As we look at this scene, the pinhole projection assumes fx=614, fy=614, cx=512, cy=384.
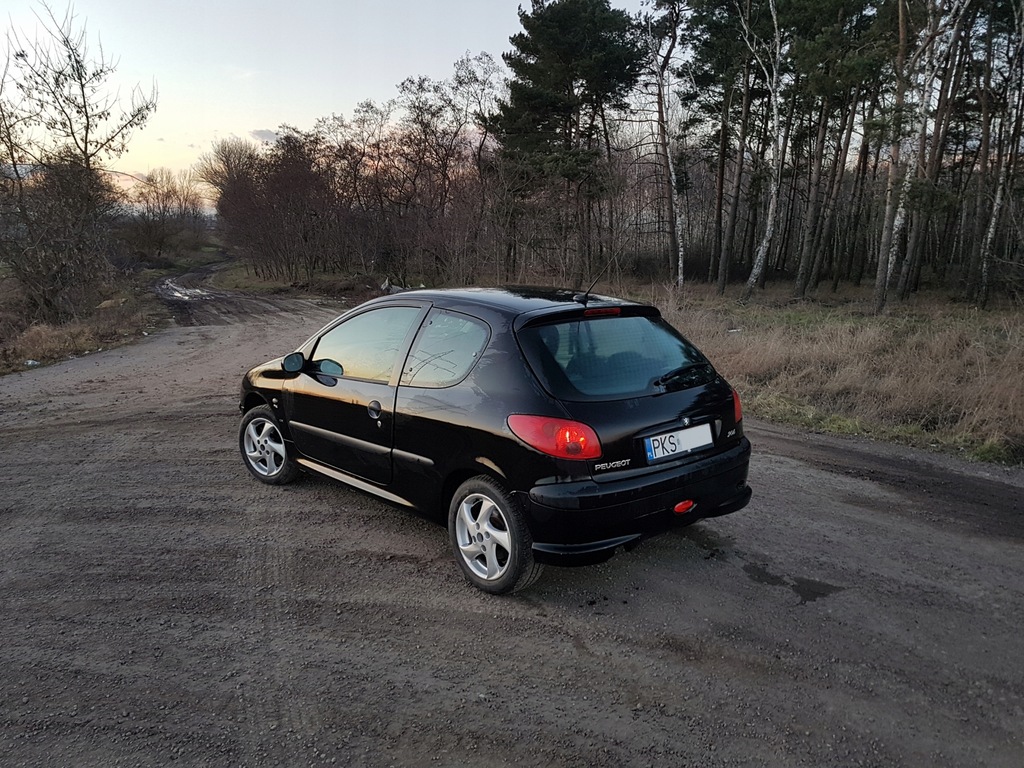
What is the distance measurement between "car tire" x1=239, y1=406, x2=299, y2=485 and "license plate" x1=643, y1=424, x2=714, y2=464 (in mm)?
2890

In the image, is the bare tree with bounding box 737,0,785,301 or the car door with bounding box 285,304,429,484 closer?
the car door with bounding box 285,304,429,484

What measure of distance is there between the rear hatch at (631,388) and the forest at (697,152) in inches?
433

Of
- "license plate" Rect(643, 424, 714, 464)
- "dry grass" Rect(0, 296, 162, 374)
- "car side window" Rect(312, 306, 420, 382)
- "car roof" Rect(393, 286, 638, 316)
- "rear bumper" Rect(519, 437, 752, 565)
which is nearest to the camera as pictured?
"rear bumper" Rect(519, 437, 752, 565)

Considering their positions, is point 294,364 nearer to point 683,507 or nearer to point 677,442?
point 677,442

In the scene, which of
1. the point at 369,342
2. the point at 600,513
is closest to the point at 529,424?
the point at 600,513

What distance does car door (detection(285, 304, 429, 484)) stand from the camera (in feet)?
12.8

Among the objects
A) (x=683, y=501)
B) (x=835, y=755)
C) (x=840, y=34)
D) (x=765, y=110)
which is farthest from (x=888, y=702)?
(x=765, y=110)

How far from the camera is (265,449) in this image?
5051mm

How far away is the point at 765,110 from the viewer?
1273 inches

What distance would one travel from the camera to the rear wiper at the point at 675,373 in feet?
11.4

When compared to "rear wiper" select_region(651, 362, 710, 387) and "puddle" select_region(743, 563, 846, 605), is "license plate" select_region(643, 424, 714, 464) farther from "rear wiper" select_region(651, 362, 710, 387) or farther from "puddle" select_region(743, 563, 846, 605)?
"puddle" select_region(743, 563, 846, 605)

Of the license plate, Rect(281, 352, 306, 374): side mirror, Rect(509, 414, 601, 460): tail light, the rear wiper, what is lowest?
the license plate

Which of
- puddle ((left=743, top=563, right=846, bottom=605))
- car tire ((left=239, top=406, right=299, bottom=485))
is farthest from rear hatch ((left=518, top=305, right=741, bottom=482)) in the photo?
car tire ((left=239, top=406, right=299, bottom=485))

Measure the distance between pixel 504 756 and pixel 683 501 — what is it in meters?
1.58
